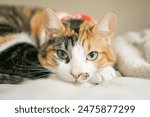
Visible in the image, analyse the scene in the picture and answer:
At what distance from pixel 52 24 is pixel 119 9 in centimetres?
61

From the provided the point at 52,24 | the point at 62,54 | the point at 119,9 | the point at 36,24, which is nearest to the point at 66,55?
the point at 62,54

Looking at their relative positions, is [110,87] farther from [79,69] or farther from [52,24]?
[52,24]

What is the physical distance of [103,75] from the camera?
3.06 feet

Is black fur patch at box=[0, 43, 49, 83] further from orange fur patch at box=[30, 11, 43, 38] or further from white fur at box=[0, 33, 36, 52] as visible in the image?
orange fur patch at box=[30, 11, 43, 38]

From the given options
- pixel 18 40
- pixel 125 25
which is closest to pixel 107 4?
pixel 125 25

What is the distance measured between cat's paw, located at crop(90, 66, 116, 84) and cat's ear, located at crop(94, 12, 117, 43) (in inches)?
4.2

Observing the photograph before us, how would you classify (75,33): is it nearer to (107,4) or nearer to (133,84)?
(133,84)

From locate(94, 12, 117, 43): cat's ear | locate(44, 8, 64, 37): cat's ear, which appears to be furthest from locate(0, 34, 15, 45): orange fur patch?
locate(94, 12, 117, 43): cat's ear

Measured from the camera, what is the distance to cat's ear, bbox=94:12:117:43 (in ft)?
3.06

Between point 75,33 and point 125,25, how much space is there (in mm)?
629

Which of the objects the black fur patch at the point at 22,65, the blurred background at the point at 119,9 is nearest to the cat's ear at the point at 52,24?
the black fur patch at the point at 22,65

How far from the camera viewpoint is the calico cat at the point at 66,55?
888mm

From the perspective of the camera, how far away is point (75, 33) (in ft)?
3.11

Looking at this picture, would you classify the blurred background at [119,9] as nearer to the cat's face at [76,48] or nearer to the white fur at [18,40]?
the white fur at [18,40]
